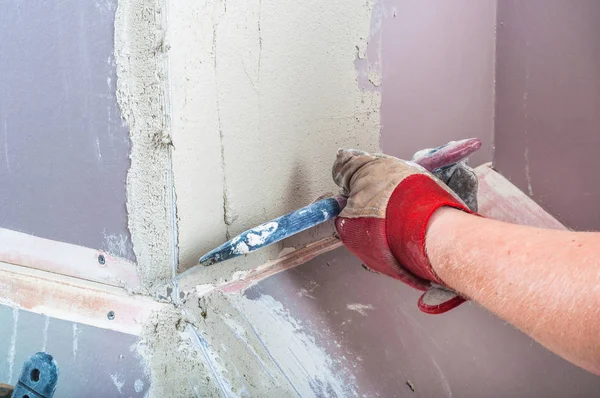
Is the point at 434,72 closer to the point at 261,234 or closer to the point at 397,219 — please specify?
the point at 397,219

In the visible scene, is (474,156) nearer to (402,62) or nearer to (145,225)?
(402,62)

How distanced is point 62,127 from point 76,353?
50cm

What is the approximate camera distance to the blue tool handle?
1.07 metres

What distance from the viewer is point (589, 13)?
167 cm

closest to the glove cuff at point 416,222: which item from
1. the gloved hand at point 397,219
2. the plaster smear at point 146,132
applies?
the gloved hand at point 397,219

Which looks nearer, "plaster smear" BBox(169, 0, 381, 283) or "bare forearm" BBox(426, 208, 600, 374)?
"bare forearm" BBox(426, 208, 600, 374)

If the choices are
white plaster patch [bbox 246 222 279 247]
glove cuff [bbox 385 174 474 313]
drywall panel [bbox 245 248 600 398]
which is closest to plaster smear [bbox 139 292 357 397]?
drywall panel [bbox 245 248 600 398]

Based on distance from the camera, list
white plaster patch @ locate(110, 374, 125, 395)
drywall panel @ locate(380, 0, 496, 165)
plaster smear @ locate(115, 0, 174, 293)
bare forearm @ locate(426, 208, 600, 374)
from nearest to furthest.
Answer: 1. bare forearm @ locate(426, 208, 600, 374)
2. plaster smear @ locate(115, 0, 174, 293)
3. white plaster patch @ locate(110, 374, 125, 395)
4. drywall panel @ locate(380, 0, 496, 165)

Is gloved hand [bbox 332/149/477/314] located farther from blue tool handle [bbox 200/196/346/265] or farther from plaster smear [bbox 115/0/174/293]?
plaster smear [bbox 115/0/174/293]

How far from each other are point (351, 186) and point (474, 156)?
3.16 feet

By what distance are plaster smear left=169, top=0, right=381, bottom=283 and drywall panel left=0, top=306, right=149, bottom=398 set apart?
0.80 feet

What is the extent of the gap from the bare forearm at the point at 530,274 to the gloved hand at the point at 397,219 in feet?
0.12

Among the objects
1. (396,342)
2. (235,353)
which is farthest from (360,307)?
(235,353)

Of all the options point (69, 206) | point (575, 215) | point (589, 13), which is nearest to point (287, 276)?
point (69, 206)
